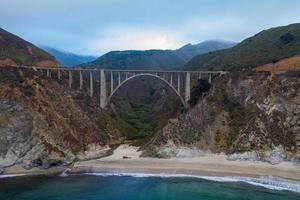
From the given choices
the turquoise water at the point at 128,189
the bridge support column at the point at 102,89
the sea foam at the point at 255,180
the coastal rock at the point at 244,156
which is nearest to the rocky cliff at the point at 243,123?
the coastal rock at the point at 244,156

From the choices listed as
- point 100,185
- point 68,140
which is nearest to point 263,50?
point 68,140

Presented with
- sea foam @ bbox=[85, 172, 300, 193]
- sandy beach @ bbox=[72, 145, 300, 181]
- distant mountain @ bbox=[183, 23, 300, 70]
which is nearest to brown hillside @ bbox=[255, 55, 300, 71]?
distant mountain @ bbox=[183, 23, 300, 70]

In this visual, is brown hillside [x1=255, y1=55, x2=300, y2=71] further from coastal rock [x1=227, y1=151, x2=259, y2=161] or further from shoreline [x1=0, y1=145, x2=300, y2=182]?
shoreline [x1=0, y1=145, x2=300, y2=182]

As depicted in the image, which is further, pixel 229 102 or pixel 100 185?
pixel 229 102

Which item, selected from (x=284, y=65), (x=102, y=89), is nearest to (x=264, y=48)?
(x=284, y=65)

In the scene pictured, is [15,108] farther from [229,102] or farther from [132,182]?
[229,102]

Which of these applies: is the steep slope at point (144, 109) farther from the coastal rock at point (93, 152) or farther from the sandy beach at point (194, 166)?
the sandy beach at point (194, 166)
